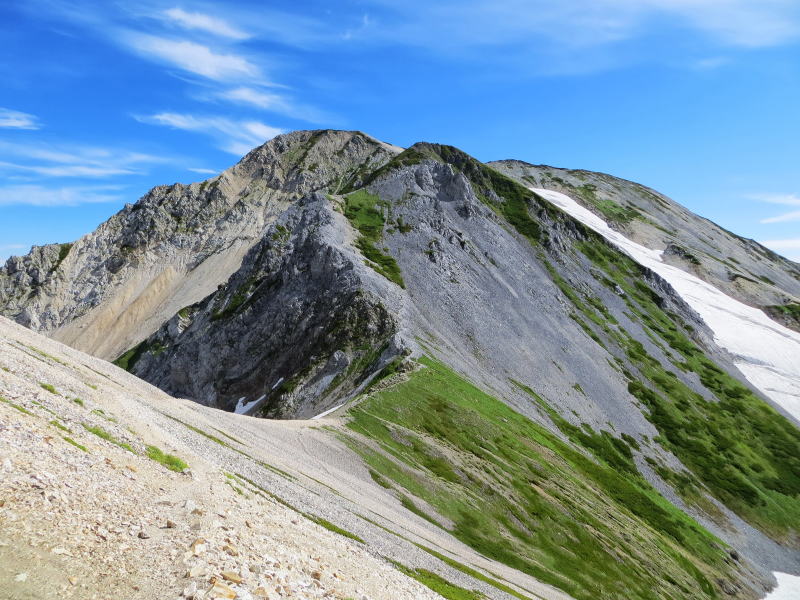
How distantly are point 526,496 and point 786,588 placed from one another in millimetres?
52925

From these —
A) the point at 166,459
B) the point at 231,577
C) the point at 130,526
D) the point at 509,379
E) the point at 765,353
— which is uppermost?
the point at 765,353

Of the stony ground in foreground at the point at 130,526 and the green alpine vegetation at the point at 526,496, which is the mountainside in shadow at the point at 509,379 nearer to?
the green alpine vegetation at the point at 526,496

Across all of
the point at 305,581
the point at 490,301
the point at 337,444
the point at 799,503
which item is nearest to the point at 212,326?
the point at 490,301

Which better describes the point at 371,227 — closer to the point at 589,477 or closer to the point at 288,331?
the point at 288,331

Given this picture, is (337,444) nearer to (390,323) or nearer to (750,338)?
(390,323)

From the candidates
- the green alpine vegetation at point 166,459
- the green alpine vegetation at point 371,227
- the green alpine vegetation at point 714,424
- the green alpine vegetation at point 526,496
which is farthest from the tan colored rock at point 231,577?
the green alpine vegetation at point 714,424

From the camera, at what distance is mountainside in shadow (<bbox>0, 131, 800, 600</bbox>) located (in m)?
64.8

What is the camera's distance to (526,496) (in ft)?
216

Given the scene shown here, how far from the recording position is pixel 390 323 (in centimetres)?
9362

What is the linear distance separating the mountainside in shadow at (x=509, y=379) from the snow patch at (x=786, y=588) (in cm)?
208

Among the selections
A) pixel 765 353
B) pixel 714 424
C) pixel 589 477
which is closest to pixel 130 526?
pixel 589 477

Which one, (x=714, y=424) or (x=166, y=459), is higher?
(x=714, y=424)

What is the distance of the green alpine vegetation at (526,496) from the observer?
189 ft

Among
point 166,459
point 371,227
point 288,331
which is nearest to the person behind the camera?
point 166,459
